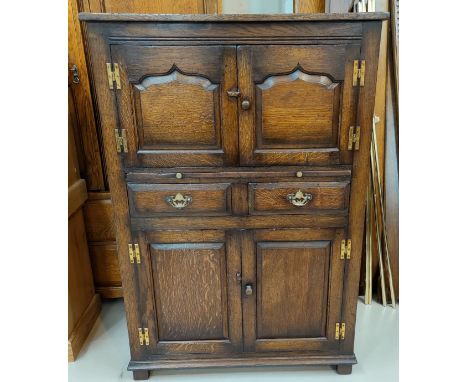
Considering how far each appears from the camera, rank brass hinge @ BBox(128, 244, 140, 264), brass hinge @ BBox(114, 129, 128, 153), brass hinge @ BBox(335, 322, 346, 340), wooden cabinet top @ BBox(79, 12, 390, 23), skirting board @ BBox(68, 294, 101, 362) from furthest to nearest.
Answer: skirting board @ BBox(68, 294, 101, 362) < brass hinge @ BBox(335, 322, 346, 340) < brass hinge @ BBox(128, 244, 140, 264) < brass hinge @ BBox(114, 129, 128, 153) < wooden cabinet top @ BBox(79, 12, 390, 23)

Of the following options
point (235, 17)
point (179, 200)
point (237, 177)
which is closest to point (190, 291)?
point (179, 200)

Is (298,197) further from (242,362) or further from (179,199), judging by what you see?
(242,362)

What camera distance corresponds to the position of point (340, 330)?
156 centimetres

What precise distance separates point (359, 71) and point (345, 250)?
2.28ft

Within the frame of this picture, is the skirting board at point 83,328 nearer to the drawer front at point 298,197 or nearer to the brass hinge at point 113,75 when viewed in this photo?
the drawer front at point 298,197

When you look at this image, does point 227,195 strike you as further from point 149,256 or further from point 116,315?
point 116,315

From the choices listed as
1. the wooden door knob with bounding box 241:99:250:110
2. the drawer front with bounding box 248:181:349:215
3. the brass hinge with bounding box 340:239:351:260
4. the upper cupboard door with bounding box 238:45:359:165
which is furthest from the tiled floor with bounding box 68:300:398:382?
the wooden door knob with bounding box 241:99:250:110

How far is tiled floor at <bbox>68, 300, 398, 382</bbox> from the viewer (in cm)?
162

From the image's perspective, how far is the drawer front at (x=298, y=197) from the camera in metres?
1.38

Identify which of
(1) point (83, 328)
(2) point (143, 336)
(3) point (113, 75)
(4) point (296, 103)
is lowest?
(1) point (83, 328)

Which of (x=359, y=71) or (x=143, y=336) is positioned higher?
(x=359, y=71)

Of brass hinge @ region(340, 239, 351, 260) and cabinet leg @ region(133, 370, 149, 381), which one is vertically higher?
brass hinge @ region(340, 239, 351, 260)

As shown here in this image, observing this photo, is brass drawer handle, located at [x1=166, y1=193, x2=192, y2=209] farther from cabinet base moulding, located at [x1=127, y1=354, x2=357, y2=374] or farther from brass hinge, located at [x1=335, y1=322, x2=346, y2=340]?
brass hinge, located at [x1=335, y1=322, x2=346, y2=340]

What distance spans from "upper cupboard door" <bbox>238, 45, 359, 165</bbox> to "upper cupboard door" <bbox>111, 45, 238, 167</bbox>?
61 mm
